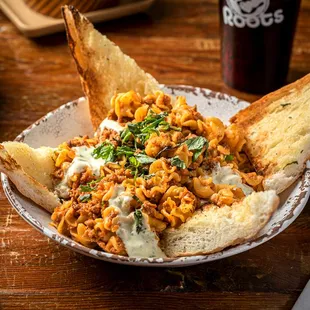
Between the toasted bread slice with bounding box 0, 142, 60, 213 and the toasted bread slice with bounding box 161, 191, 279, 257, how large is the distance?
36 cm

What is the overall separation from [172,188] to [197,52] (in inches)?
58.1

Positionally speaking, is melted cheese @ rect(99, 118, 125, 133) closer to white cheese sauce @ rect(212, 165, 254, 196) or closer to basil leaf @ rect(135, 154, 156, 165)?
basil leaf @ rect(135, 154, 156, 165)

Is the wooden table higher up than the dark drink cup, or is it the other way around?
the dark drink cup

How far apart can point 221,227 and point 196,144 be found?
299 mm

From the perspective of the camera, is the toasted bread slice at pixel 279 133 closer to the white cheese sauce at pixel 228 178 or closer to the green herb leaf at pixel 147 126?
the white cheese sauce at pixel 228 178

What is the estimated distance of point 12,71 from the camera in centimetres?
281

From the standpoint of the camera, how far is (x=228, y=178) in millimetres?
1727

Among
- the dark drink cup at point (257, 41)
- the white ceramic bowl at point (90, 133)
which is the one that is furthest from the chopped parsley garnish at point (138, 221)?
the dark drink cup at point (257, 41)

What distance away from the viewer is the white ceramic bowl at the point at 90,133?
150 centimetres

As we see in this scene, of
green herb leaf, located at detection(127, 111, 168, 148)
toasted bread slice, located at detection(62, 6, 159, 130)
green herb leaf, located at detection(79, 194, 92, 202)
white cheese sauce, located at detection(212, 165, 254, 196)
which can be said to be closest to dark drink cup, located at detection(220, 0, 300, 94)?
toasted bread slice, located at detection(62, 6, 159, 130)

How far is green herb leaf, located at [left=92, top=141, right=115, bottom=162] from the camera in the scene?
1.75 metres

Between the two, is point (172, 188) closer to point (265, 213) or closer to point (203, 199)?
point (203, 199)

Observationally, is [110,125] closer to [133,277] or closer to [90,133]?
[90,133]

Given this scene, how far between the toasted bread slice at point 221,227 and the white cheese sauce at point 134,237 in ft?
0.18
